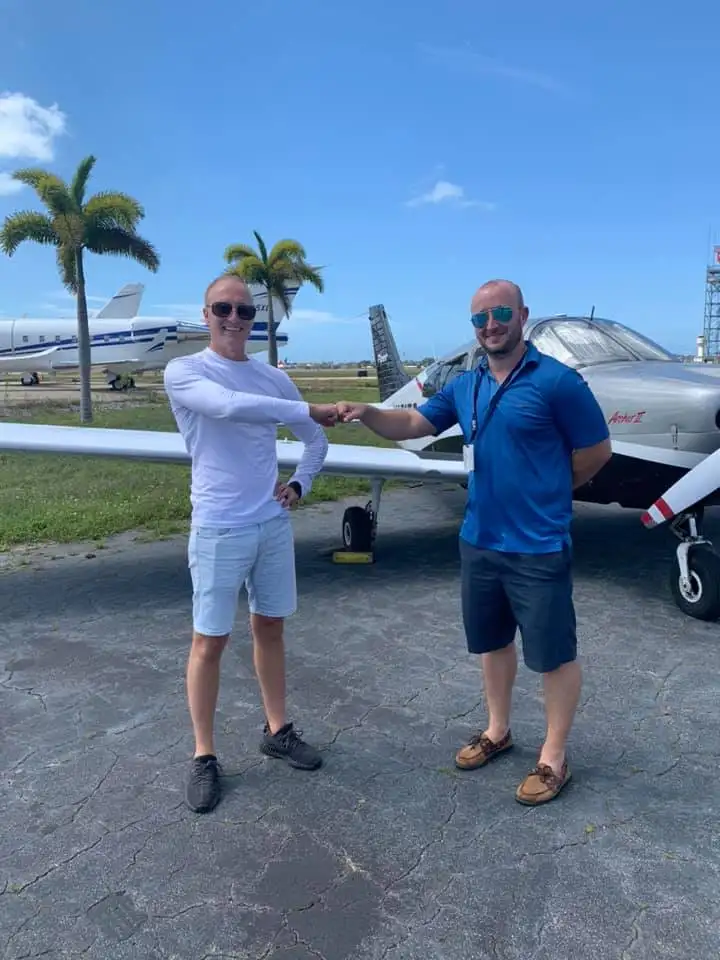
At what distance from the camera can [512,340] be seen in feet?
8.89

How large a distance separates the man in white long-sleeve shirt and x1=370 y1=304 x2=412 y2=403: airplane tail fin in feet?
31.7

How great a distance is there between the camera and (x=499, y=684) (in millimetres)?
3129

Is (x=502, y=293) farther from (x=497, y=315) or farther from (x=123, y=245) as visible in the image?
(x=123, y=245)

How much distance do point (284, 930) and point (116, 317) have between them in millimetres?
44947

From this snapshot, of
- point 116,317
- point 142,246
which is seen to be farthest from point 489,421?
point 116,317

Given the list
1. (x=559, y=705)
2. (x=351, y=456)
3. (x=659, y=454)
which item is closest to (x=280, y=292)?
(x=351, y=456)

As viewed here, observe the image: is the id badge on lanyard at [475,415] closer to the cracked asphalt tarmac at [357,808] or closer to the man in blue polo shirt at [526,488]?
the man in blue polo shirt at [526,488]

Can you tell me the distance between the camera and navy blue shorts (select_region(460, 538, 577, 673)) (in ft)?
9.00

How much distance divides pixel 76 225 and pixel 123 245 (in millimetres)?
1454

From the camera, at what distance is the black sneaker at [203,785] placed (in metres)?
2.82

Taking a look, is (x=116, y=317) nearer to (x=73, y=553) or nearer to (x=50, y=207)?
(x=50, y=207)

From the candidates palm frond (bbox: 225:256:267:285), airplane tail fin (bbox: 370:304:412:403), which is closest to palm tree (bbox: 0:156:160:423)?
palm frond (bbox: 225:256:267:285)

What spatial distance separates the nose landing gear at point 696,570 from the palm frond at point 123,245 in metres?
20.9

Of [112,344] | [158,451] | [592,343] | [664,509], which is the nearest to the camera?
[664,509]
